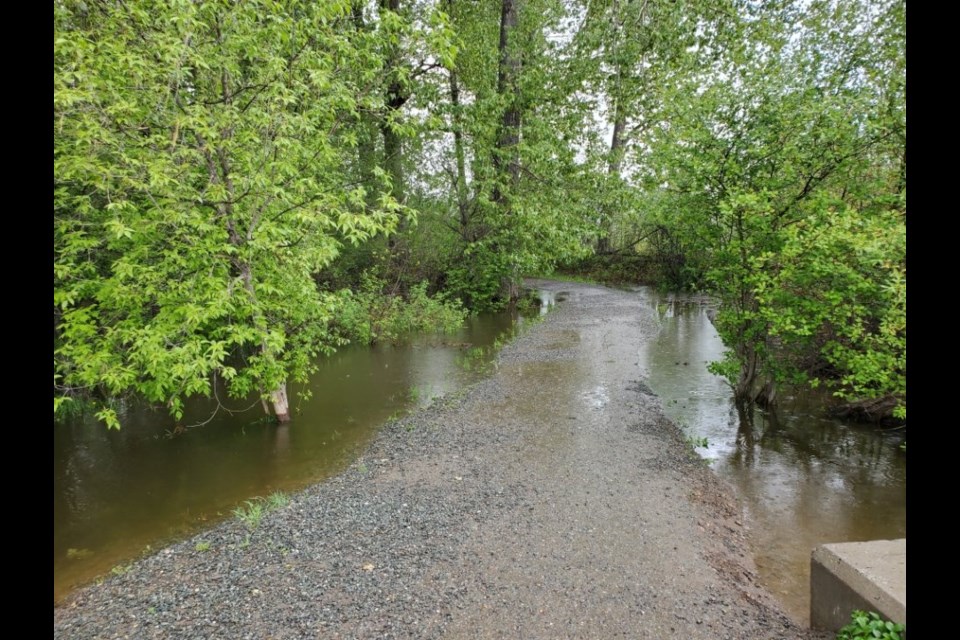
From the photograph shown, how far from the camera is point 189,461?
20.1 ft

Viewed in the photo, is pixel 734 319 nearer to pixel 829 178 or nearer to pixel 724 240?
pixel 724 240

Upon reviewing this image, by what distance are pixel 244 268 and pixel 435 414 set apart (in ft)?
11.6

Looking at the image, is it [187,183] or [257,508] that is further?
[187,183]

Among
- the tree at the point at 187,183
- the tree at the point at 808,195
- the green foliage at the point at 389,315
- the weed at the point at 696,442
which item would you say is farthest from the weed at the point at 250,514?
the green foliage at the point at 389,315

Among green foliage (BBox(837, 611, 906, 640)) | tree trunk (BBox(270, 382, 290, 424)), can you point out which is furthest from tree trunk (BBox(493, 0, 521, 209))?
green foliage (BBox(837, 611, 906, 640))

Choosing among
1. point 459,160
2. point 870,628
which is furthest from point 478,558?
point 459,160

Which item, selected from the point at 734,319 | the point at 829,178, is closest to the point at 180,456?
the point at 734,319

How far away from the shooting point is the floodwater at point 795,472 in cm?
430

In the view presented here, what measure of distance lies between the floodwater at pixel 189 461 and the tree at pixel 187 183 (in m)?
1.03

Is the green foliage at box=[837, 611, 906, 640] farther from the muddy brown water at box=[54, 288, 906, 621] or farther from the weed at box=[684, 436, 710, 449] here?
the weed at box=[684, 436, 710, 449]

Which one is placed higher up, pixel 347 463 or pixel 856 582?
pixel 856 582

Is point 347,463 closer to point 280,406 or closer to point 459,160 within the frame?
point 280,406

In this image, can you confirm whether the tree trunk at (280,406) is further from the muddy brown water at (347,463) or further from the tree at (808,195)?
the tree at (808,195)

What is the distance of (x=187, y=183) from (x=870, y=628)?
706cm
